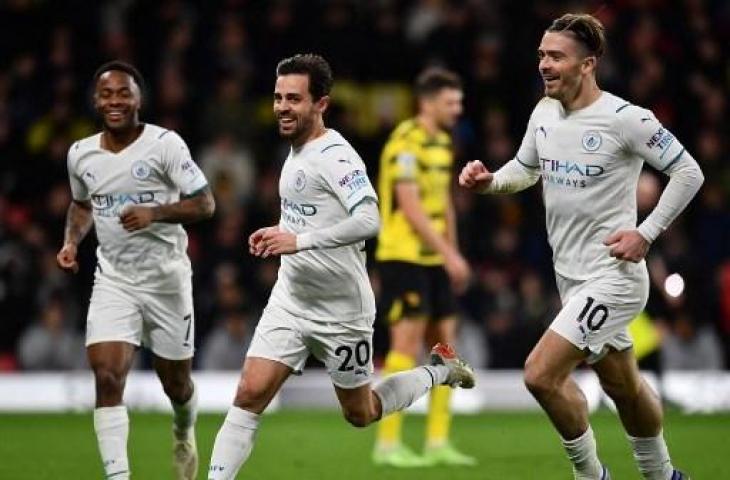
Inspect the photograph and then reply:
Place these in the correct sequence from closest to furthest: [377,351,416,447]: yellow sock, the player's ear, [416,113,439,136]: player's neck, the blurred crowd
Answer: the player's ear
[377,351,416,447]: yellow sock
[416,113,439,136]: player's neck
the blurred crowd

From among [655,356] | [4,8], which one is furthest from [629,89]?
[4,8]

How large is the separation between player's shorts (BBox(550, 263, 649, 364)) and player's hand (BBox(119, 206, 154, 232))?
2090 millimetres

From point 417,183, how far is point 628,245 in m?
3.32

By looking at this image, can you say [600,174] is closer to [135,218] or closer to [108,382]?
[135,218]

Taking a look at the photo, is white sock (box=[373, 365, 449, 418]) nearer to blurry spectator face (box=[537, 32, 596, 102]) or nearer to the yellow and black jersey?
blurry spectator face (box=[537, 32, 596, 102])

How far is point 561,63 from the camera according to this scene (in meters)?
7.66

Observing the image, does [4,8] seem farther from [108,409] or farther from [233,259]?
[108,409]

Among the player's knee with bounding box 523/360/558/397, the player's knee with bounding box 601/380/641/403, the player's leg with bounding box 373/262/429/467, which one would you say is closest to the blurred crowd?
the player's leg with bounding box 373/262/429/467

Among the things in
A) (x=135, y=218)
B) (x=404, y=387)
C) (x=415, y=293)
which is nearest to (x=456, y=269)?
(x=415, y=293)

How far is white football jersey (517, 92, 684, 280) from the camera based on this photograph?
7.55 m

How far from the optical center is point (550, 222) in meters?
Result: 7.79

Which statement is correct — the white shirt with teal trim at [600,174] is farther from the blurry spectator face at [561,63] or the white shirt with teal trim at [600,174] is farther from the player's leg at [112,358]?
the player's leg at [112,358]

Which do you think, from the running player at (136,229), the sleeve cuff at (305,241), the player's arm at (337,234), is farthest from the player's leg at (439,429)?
the sleeve cuff at (305,241)

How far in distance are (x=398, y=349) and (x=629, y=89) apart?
281 inches
